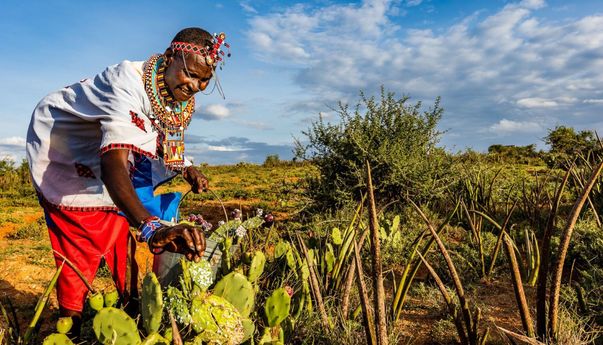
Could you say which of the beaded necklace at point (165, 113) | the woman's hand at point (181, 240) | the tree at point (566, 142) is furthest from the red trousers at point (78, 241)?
the tree at point (566, 142)

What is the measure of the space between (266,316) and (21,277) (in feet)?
10.9

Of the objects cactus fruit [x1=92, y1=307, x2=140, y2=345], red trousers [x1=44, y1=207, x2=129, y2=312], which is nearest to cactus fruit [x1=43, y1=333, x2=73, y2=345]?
cactus fruit [x1=92, y1=307, x2=140, y2=345]

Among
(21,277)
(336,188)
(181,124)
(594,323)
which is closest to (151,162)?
(181,124)

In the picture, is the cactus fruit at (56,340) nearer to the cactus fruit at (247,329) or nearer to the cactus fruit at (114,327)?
the cactus fruit at (114,327)

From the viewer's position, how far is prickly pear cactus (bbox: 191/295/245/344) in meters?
1.64

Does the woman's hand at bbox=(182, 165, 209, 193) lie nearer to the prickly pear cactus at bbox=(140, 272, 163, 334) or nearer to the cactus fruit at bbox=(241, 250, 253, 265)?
the cactus fruit at bbox=(241, 250, 253, 265)

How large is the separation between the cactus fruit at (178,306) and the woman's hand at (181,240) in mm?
285

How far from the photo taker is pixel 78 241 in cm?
215

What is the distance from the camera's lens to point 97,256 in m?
2.22

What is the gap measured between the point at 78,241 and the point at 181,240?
94cm

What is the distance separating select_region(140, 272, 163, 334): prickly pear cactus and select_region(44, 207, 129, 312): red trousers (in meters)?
0.65

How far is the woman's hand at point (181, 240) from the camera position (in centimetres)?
144

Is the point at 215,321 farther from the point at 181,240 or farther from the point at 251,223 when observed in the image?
the point at 251,223

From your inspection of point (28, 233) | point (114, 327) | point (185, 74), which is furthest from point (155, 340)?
point (28, 233)
